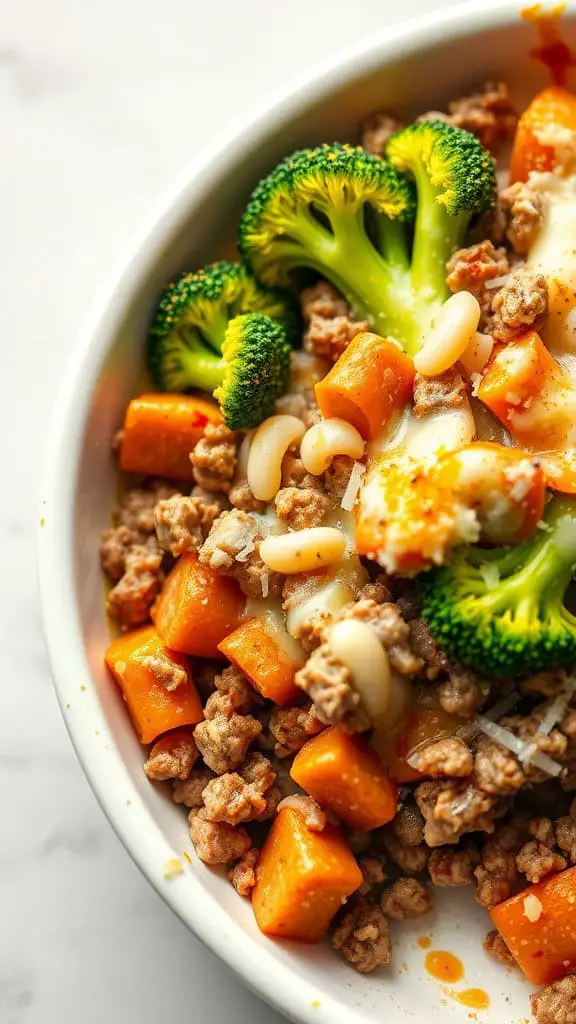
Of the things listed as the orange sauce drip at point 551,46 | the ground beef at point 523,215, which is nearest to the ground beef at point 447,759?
the ground beef at point 523,215

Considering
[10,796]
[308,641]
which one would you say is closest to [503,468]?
[308,641]

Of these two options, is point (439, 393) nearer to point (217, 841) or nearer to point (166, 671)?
point (166, 671)

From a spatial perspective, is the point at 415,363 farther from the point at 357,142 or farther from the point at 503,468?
the point at 357,142

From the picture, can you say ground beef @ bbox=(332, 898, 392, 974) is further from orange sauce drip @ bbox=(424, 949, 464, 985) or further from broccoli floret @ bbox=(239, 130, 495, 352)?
broccoli floret @ bbox=(239, 130, 495, 352)

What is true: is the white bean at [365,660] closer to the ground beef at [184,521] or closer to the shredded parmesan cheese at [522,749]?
the shredded parmesan cheese at [522,749]

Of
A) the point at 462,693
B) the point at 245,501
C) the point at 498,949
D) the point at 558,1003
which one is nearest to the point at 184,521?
the point at 245,501

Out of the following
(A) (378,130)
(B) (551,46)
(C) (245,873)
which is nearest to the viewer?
(C) (245,873)
